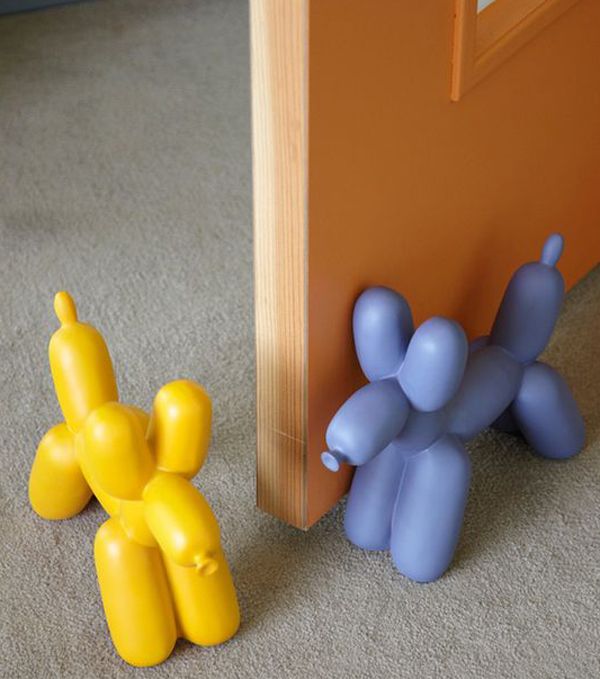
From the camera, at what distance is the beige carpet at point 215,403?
1.11 m

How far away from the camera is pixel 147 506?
1.00 metres

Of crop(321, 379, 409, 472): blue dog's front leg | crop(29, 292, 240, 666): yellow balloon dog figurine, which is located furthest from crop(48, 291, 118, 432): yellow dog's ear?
crop(321, 379, 409, 472): blue dog's front leg

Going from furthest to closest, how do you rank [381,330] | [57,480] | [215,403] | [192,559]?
[215,403], [57,480], [381,330], [192,559]

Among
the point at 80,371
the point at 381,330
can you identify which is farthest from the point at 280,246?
the point at 80,371

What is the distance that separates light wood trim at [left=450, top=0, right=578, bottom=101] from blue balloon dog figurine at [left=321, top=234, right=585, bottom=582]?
0.22 m

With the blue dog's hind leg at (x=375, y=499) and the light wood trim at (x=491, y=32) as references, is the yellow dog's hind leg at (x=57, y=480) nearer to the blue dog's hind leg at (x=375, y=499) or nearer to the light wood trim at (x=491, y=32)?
the blue dog's hind leg at (x=375, y=499)

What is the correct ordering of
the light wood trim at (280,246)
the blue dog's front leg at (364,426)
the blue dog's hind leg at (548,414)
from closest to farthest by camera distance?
the light wood trim at (280,246)
the blue dog's front leg at (364,426)
the blue dog's hind leg at (548,414)

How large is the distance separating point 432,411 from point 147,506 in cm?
30

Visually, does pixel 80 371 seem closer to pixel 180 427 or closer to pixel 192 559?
pixel 180 427

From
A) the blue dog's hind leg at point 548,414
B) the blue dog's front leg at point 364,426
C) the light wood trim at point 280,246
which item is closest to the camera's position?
the light wood trim at point 280,246

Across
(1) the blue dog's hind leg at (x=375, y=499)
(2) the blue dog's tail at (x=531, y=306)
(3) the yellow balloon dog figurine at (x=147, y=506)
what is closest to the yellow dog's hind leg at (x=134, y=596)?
(3) the yellow balloon dog figurine at (x=147, y=506)

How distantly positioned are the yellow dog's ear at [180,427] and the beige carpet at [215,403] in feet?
0.67

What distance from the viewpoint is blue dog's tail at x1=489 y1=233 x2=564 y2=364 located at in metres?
1.22

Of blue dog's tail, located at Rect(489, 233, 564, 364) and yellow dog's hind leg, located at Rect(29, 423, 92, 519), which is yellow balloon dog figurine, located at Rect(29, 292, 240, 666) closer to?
yellow dog's hind leg, located at Rect(29, 423, 92, 519)
